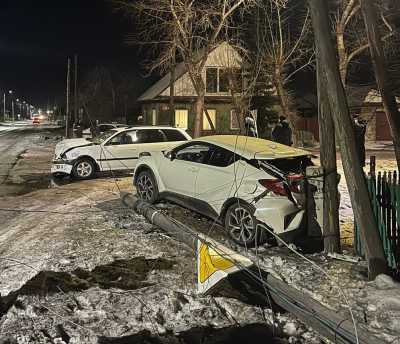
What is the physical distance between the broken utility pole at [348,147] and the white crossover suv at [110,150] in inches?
345

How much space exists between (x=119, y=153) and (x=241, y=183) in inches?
316

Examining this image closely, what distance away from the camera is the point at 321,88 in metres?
6.69

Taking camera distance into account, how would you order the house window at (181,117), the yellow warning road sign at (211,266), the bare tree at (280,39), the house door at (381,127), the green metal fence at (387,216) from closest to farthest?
1. the yellow warning road sign at (211,266)
2. the green metal fence at (387,216)
3. the bare tree at (280,39)
4. the house door at (381,127)
5. the house window at (181,117)

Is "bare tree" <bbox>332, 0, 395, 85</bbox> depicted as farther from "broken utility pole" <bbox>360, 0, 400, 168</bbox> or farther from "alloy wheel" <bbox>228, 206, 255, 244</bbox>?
"alloy wheel" <bbox>228, 206, 255, 244</bbox>

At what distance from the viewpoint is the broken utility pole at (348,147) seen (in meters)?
5.98

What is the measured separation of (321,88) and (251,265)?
8.35 feet

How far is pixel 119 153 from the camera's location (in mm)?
14836

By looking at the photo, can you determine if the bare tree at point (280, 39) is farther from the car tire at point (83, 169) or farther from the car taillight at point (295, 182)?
the car taillight at point (295, 182)

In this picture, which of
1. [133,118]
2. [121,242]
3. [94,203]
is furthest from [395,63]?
[133,118]

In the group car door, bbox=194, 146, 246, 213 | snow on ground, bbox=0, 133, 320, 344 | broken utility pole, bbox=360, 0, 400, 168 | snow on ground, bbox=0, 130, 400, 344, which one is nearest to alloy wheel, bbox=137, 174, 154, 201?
snow on ground, bbox=0, 133, 320, 344

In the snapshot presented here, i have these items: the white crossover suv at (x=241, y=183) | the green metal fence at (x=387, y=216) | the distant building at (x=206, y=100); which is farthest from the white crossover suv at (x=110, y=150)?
the distant building at (x=206, y=100)

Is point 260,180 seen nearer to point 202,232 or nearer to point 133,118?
point 202,232

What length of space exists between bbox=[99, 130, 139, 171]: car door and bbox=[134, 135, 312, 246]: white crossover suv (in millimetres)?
5779

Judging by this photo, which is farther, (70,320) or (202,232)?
(202,232)
